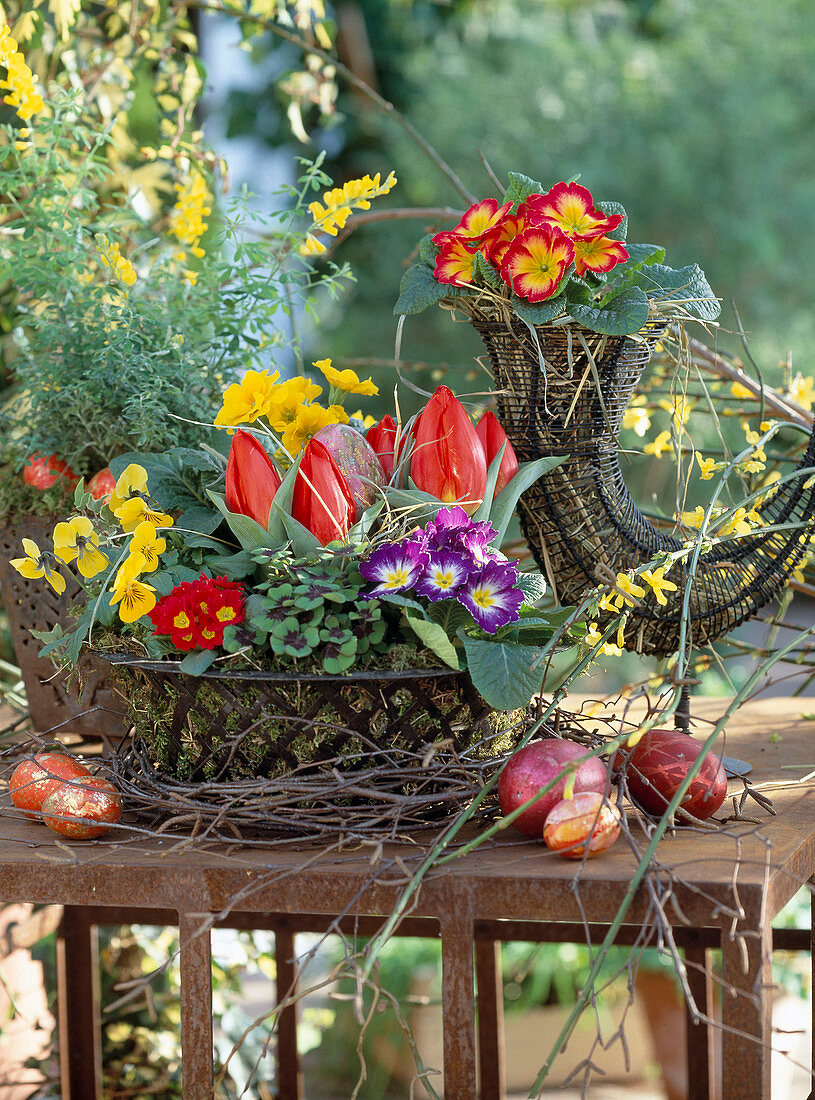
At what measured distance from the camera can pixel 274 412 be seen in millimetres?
730

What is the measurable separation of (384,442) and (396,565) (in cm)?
17

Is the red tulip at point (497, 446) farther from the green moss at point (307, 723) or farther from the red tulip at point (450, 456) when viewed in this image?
the green moss at point (307, 723)

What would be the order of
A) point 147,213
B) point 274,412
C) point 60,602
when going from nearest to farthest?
point 274,412 < point 60,602 < point 147,213

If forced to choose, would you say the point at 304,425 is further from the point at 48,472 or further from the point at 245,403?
the point at 48,472

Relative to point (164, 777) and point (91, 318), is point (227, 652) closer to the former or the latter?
point (164, 777)

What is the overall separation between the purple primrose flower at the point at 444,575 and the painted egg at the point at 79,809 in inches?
9.4

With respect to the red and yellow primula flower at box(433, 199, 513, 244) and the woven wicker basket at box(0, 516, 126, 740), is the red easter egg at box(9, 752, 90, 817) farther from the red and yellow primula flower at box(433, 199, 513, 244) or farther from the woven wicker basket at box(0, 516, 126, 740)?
the red and yellow primula flower at box(433, 199, 513, 244)

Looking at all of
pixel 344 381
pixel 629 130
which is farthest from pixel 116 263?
pixel 629 130

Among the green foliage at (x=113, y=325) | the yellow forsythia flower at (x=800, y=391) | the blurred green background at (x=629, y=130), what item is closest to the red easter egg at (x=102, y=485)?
the green foliage at (x=113, y=325)

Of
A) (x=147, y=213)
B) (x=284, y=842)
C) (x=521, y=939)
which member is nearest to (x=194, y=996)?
(x=284, y=842)

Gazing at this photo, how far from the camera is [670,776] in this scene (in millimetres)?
643

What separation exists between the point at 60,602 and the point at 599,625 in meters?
0.46

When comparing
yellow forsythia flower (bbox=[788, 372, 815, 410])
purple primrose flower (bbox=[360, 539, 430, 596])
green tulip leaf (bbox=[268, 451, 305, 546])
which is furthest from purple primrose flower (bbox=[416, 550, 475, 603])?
yellow forsythia flower (bbox=[788, 372, 815, 410])

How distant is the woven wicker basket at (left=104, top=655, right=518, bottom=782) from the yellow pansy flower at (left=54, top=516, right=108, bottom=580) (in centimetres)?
7
